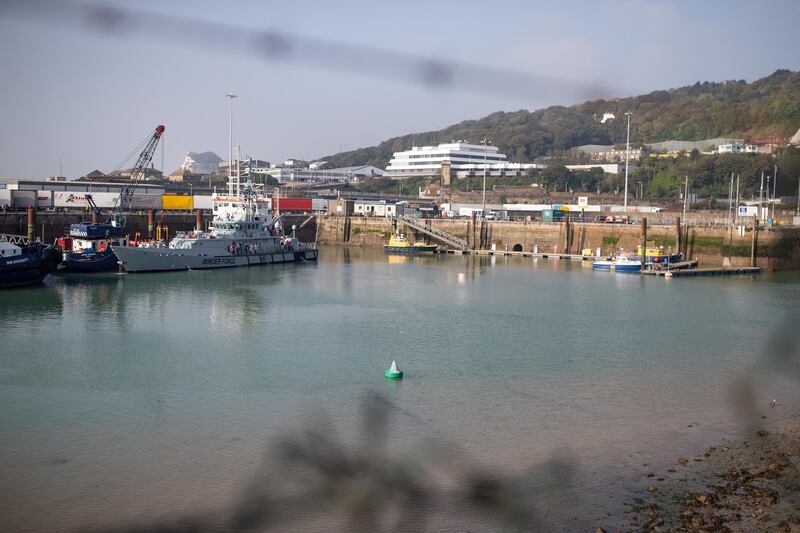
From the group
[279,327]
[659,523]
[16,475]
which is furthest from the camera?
[279,327]

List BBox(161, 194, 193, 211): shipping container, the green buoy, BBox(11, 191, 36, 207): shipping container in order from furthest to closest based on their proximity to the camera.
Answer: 1. BBox(161, 194, 193, 211): shipping container
2. BBox(11, 191, 36, 207): shipping container
3. the green buoy

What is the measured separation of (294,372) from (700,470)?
33.2 ft

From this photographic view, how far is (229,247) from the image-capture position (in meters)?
43.6

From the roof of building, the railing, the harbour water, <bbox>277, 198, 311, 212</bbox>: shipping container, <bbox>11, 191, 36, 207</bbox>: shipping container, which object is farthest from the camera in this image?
<bbox>277, 198, 311, 212</bbox>: shipping container

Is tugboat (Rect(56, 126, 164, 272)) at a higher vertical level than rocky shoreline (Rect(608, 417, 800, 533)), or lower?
higher

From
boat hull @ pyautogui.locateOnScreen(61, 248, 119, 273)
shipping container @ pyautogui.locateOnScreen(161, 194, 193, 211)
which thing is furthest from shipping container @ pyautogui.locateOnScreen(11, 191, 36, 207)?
boat hull @ pyautogui.locateOnScreen(61, 248, 119, 273)

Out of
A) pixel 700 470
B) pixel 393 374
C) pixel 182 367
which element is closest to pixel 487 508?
pixel 700 470

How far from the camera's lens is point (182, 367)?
19297mm

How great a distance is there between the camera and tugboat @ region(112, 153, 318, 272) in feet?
129

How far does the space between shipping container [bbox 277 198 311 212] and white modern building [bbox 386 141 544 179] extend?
43.7 m

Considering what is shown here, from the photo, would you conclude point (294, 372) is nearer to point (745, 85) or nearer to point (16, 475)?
point (16, 475)

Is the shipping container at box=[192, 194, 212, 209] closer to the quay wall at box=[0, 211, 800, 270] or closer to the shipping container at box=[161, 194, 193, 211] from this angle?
the shipping container at box=[161, 194, 193, 211]

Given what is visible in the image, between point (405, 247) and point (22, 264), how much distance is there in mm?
31905

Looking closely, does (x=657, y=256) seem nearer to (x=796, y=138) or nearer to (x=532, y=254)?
(x=532, y=254)
